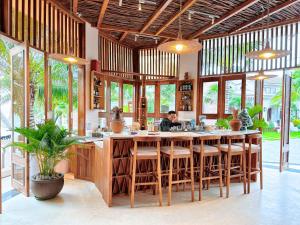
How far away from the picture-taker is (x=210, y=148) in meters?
4.07

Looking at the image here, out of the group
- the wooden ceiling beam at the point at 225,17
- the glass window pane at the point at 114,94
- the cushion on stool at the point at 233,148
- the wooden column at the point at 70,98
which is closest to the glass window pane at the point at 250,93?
the wooden ceiling beam at the point at 225,17

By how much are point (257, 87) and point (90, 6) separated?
4.73 metres

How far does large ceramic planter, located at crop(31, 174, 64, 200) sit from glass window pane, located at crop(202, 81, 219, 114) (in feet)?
16.1

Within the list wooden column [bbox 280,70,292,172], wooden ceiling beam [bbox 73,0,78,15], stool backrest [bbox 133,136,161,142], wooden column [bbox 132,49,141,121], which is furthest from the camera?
wooden column [bbox 132,49,141,121]

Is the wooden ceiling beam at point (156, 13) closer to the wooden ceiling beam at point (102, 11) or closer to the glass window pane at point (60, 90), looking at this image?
the wooden ceiling beam at point (102, 11)

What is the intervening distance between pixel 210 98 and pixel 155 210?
4.58 metres

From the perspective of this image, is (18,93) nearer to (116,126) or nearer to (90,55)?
(116,126)

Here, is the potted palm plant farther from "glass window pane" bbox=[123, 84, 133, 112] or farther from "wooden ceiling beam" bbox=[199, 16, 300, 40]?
"wooden ceiling beam" bbox=[199, 16, 300, 40]

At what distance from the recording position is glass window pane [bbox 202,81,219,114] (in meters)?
7.18

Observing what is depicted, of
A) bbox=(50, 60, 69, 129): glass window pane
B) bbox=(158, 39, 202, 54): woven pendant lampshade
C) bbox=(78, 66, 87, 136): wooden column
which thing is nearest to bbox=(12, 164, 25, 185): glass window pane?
bbox=(50, 60, 69, 129): glass window pane

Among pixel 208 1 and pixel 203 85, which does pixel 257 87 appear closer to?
pixel 203 85

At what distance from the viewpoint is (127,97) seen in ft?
26.2

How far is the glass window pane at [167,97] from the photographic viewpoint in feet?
26.0

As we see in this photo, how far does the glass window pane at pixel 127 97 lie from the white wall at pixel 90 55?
5.92 feet
